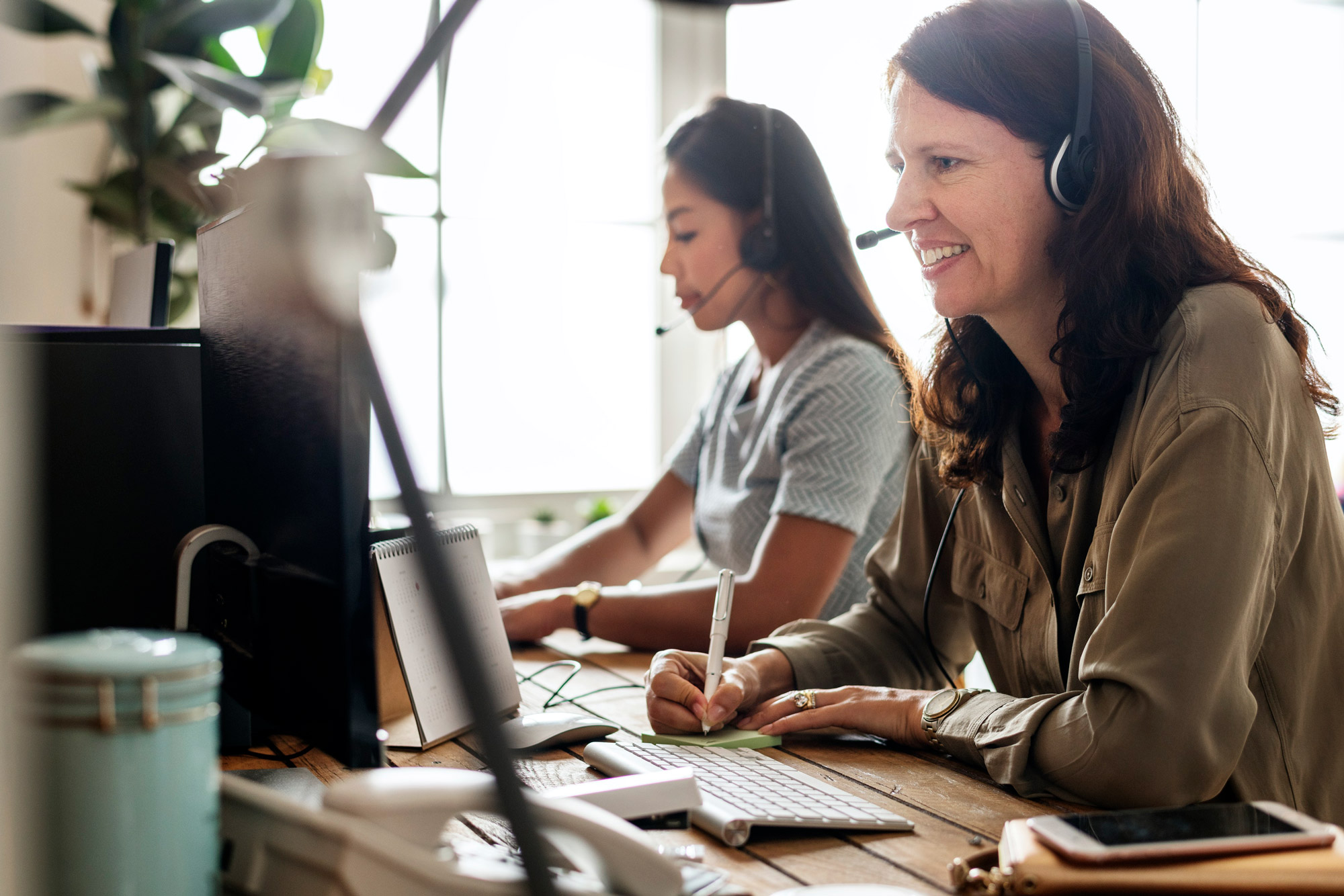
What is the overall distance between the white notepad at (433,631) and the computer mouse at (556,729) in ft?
0.10

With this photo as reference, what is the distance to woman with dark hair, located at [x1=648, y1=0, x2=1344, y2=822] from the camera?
86cm

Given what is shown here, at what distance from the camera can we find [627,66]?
2965mm

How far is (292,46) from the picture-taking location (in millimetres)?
2232

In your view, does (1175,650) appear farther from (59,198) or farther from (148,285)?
(59,198)

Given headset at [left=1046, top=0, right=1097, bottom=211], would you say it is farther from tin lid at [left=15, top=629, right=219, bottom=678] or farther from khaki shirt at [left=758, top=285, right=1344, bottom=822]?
tin lid at [left=15, top=629, right=219, bottom=678]

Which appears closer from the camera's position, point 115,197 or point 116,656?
point 116,656

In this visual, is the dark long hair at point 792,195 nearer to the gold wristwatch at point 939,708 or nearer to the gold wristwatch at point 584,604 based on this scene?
the gold wristwatch at point 584,604

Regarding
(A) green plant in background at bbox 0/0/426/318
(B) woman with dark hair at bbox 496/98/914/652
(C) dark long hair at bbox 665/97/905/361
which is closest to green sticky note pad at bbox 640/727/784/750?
(B) woman with dark hair at bbox 496/98/914/652

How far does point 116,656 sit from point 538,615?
1063 mm

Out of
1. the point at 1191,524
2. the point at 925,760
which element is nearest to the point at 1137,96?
the point at 1191,524

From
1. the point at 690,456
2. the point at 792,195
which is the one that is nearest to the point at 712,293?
the point at 792,195

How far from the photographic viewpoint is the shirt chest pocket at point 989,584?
3.76 ft

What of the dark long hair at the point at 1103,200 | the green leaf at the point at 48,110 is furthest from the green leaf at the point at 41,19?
the dark long hair at the point at 1103,200

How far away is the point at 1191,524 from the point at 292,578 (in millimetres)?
684
